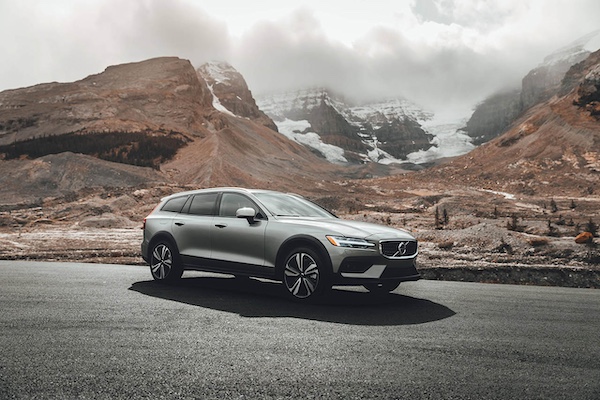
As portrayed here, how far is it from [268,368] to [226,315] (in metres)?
2.47

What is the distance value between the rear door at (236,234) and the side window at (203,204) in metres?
0.22

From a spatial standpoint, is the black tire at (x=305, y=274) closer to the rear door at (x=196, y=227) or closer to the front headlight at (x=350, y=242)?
the front headlight at (x=350, y=242)

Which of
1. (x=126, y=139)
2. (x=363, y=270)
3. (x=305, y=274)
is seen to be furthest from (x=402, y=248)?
(x=126, y=139)

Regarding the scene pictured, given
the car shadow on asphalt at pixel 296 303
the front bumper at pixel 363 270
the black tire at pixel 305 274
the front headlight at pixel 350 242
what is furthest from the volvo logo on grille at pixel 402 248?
the black tire at pixel 305 274

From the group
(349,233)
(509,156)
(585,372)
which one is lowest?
(585,372)

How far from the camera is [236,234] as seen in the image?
8.55 m

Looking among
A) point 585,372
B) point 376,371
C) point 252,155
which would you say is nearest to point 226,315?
point 376,371

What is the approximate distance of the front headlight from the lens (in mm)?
7469

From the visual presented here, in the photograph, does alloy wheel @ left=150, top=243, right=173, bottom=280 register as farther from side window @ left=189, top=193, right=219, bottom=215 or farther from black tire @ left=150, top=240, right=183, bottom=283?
side window @ left=189, top=193, right=219, bottom=215

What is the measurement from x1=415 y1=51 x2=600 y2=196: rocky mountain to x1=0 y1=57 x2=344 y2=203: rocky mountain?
23.3m

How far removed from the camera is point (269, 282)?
10.4m

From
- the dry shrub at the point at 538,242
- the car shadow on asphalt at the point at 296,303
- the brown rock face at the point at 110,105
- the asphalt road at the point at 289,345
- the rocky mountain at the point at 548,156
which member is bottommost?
the asphalt road at the point at 289,345

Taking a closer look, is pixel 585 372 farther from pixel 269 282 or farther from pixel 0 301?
pixel 0 301

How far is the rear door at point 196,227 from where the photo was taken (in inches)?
355
